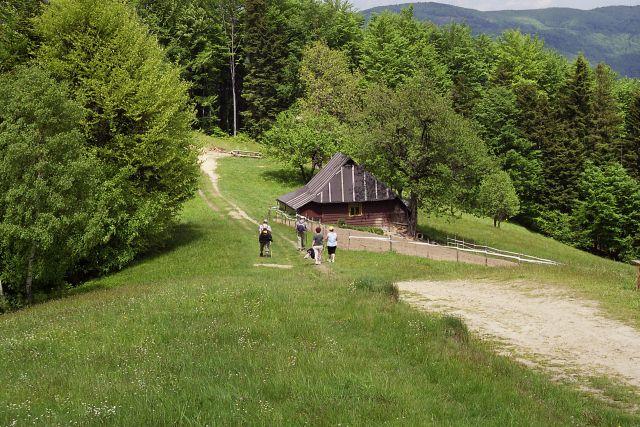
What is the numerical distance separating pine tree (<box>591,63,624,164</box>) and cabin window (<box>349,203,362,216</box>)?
129ft

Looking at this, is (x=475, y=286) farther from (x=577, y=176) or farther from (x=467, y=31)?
(x=467, y=31)

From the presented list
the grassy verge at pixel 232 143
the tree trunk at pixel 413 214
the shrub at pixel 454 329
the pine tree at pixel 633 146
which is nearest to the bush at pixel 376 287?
the shrub at pixel 454 329

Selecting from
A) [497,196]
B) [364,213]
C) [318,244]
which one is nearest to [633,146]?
[497,196]

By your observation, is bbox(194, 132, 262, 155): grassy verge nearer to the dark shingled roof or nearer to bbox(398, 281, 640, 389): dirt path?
the dark shingled roof

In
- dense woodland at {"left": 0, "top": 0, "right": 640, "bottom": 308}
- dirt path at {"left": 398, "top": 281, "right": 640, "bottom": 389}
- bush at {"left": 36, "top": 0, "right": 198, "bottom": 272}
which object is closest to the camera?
dirt path at {"left": 398, "top": 281, "right": 640, "bottom": 389}

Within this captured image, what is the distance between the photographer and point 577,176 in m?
69.2

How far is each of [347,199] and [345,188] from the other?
3.20 ft

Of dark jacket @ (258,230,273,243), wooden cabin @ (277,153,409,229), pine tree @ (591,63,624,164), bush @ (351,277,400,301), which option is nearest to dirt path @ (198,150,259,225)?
wooden cabin @ (277,153,409,229)

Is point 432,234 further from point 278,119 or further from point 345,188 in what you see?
point 278,119

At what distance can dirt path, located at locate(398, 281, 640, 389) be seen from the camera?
11.8 m

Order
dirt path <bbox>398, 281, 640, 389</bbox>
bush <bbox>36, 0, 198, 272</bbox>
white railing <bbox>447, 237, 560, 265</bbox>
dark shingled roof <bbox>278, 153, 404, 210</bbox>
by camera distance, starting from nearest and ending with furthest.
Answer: dirt path <bbox>398, 281, 640, 389</bbox> → bush <bbox>36, 0, 198, 272</bbox> → white railing <bbox>447, 237, 560, 265</bbox> → dark shingled roof <bbox>278, 153, 404, 210</bbox>

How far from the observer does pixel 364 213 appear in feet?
157

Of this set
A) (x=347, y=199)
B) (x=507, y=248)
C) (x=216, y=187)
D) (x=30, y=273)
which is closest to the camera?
(x=30, y=273)

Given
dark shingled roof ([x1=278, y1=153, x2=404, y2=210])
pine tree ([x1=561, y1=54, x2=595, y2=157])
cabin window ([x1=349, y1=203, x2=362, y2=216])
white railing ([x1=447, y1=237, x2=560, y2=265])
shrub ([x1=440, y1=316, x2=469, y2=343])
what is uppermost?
pine tree ([x1=561, y1=54, x2=595, y2=157])
